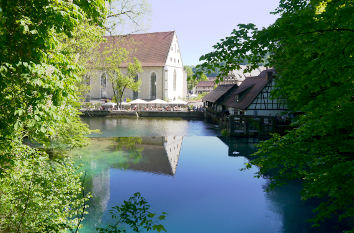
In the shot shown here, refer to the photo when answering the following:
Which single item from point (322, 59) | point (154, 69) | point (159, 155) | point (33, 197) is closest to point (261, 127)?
point (159, 155)

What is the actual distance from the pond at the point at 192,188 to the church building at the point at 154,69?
31514mm

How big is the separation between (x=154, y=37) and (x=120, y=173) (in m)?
46.3

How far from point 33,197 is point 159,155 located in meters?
14.8

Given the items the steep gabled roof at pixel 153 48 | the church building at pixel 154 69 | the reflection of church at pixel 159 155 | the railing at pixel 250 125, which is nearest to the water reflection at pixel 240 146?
the railing at pixel 250 125

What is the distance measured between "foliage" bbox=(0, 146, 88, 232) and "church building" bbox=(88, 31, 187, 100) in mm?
47254

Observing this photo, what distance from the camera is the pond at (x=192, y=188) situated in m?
10.3

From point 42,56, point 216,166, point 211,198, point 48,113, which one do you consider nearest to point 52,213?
point 48,113

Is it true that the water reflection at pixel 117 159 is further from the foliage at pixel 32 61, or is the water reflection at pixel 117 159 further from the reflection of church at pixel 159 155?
the foliage at pixel 32 61

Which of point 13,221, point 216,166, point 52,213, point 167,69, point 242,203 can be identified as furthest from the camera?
point 167,69

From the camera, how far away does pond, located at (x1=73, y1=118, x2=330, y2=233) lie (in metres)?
10.3

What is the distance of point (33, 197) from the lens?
18.9 ft

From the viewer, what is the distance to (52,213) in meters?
5.95

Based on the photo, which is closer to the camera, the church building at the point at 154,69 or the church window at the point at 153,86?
the church building at the point at 154,69

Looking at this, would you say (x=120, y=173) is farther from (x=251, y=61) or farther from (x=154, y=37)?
(x=154, y=37)
